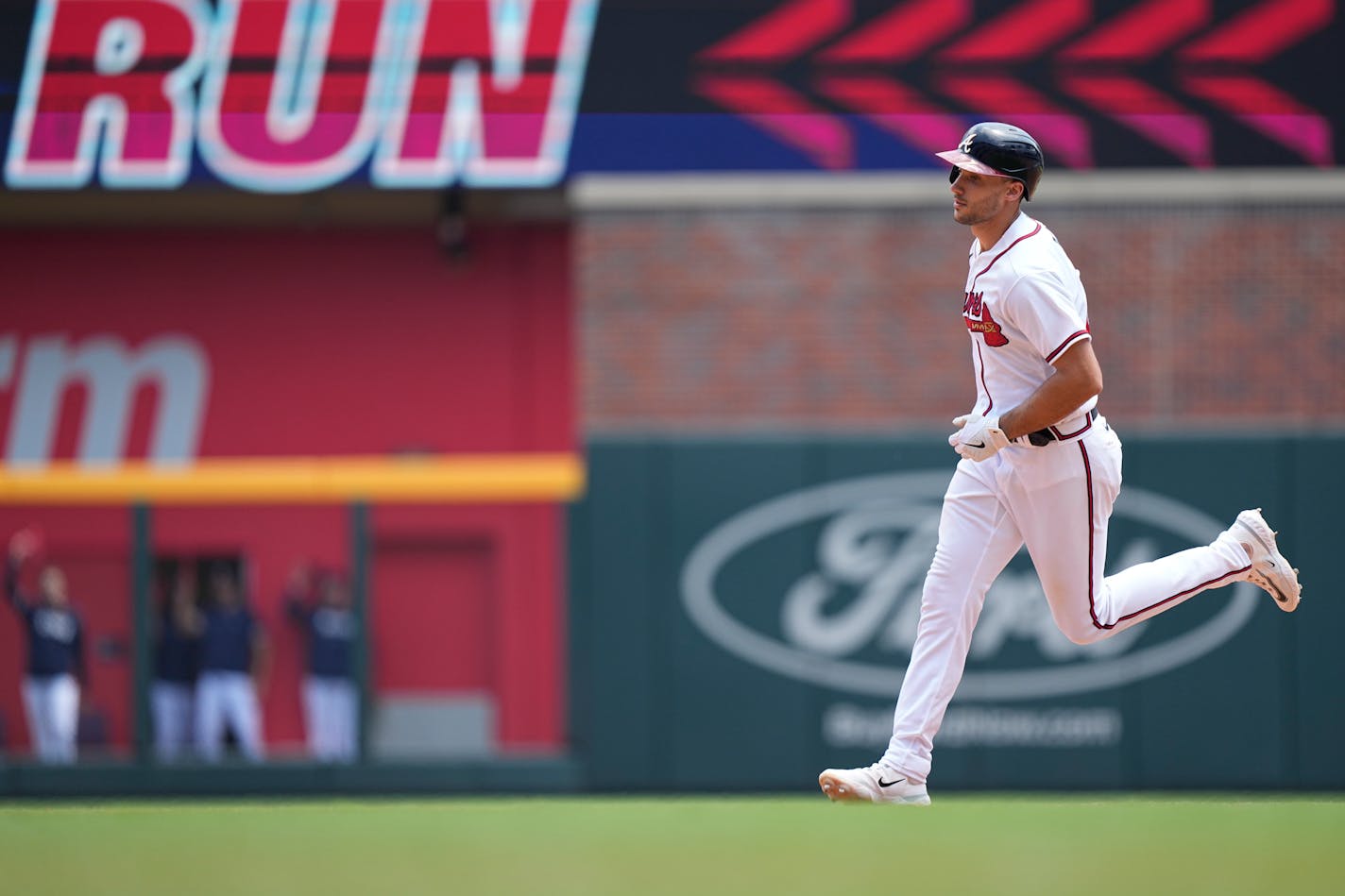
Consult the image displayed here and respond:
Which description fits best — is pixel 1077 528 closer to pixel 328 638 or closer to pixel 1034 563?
pixel 1034 563

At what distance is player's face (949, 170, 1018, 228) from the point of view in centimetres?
551

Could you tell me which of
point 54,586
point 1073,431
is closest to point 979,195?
point 1073,431

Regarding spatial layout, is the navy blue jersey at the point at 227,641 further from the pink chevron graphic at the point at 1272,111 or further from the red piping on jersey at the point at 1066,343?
the red piping on jersey at the point at 1066,343

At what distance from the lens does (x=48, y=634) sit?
12.4 meters

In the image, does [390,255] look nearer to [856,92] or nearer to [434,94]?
[434,94]

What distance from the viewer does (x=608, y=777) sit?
40.4ft

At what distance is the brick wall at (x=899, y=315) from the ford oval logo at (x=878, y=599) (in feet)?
3.54

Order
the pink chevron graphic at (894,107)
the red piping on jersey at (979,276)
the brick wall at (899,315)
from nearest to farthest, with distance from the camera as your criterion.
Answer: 1. the red piping on jersey at (979,276)
2. the pink chevron graphic at (894,107)
3. the brick wall at (899,315)

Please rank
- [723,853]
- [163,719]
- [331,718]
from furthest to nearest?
1. [331,718]
2. [163,719]
3. [723,853]

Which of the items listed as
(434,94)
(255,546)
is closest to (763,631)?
(255,546)

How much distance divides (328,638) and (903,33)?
20.1ft

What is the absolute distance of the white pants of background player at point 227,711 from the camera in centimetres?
1245

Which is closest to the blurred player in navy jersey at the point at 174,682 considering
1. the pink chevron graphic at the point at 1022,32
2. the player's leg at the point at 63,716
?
the player's leg at the point at 63,716

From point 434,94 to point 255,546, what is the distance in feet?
11.7
